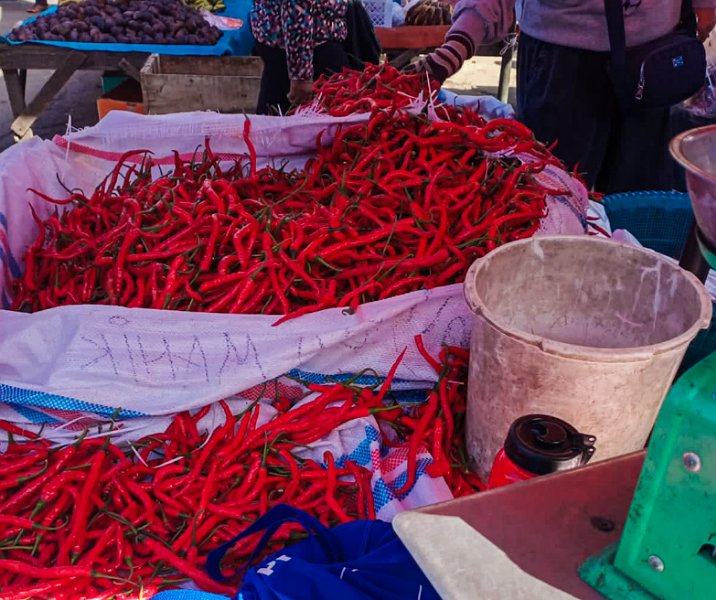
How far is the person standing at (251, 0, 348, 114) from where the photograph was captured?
3938 millimetres

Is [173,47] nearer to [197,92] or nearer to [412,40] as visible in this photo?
[197,92]

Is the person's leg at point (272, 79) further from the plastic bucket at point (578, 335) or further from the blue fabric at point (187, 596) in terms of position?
the blue fabric at point (187, 596)

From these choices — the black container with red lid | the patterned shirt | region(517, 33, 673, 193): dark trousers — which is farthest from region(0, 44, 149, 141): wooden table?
the black container with red lid

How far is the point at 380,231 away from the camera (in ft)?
6.89

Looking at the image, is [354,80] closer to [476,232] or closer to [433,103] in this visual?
[433,103]

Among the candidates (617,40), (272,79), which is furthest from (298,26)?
(617,40)

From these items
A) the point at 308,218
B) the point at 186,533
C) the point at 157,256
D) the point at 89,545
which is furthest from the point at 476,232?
the point at 89,545

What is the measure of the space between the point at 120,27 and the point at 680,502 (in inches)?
224

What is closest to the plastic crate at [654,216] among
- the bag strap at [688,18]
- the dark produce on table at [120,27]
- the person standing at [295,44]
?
the bag strap at [688,18]

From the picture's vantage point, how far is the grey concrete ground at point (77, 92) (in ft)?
21.1

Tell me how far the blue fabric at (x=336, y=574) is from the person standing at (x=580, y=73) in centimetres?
216

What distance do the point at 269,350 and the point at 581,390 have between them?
833 mm

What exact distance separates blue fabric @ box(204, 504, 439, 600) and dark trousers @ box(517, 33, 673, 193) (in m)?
2.18

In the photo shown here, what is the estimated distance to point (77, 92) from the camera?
24.9 ft
